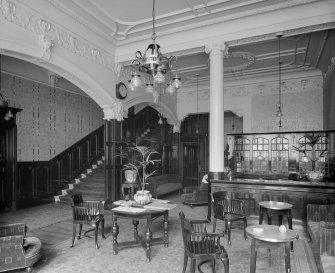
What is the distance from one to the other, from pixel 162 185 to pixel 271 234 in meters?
7.17

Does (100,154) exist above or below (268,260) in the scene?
above

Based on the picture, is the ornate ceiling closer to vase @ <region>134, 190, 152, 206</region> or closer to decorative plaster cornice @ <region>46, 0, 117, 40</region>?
decorative plaster cornice @ <region>46, 0, 117, 40</region>

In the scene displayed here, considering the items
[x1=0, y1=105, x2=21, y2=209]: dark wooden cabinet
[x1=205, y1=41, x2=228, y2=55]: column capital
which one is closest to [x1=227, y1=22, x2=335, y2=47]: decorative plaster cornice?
[x1=205, y1=41, x2=228, y2=55]: column capital

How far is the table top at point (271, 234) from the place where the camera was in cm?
346

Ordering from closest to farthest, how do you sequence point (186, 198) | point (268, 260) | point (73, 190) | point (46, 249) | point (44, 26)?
1. point (268, 260)
2. point (46, 249)
3. point (44, 26)
4. point (186, 198)
5. point (73, 190)

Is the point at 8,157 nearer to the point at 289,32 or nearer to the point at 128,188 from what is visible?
the point at 128,188

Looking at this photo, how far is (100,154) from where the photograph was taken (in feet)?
39.9

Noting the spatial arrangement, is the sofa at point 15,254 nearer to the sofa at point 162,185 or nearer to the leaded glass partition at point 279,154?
the sofa at point 162,185

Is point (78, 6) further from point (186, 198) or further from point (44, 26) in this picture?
point (186, 198)

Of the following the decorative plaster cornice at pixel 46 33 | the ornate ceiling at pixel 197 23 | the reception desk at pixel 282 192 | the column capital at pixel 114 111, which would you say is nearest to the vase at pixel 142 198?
the reception desk at pixel 282 192

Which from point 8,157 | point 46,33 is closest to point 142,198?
point 46,33

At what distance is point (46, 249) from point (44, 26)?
4542 mm

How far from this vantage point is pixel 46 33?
231 inches

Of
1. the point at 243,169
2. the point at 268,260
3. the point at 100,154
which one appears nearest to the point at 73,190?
the point at 100,154
